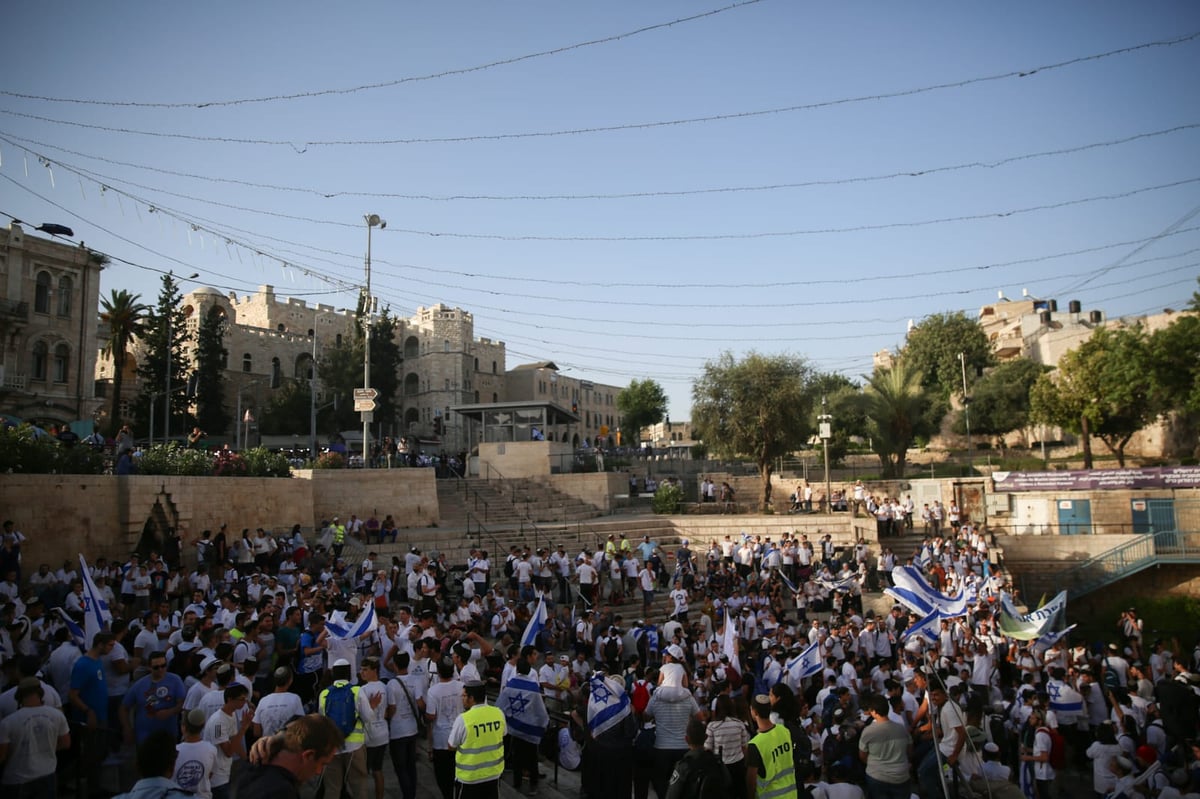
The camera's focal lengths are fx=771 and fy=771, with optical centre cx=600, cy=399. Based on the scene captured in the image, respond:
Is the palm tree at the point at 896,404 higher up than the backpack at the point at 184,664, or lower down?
higher up

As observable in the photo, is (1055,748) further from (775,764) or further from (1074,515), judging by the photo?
(1074,515)

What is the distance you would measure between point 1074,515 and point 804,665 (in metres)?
21.7

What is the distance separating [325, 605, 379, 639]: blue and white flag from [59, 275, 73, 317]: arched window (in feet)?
114

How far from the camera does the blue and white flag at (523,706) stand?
7.57 metres

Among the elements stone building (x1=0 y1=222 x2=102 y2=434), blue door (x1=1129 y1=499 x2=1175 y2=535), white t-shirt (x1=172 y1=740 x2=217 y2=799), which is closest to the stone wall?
white t-shirt (x1=172 y1=740 x2=217 y2=799)

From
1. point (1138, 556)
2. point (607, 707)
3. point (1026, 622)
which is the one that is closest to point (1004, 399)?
point (1138, 556)

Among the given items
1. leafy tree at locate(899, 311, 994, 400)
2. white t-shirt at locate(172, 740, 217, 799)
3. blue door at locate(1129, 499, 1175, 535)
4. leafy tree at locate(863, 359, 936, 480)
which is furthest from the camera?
leafy tree at locate(899, 311, 994, 400)

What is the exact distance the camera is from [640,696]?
330 inches

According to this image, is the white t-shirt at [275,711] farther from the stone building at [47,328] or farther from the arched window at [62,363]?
the arched window at [62,363]

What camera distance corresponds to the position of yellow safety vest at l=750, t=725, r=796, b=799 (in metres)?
5.70

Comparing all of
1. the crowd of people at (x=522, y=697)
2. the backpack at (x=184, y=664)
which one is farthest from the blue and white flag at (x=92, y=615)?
the backpack at (x=184, y=664)

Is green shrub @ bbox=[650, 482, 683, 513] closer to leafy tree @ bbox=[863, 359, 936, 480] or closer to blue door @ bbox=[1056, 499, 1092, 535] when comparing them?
leafy tree @ bbox=[863, 359, 936, 480]

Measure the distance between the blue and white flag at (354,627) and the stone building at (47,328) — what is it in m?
30.0

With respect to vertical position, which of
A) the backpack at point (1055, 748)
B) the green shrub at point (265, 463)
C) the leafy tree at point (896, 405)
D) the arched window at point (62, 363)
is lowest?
the backpack at point (1055, 748)
